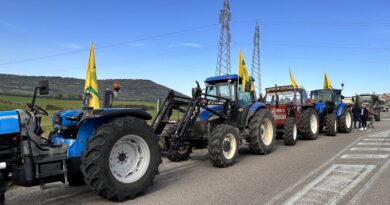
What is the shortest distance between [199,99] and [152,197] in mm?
3319

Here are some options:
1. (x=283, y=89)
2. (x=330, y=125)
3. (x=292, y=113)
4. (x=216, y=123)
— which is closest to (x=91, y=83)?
(x=216, y=123)

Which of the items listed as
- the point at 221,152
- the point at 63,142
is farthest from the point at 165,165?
the point at 63,142

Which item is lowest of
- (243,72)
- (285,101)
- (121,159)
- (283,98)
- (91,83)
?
(121,159)

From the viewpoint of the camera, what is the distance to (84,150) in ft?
17.3

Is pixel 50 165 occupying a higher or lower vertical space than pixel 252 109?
lower

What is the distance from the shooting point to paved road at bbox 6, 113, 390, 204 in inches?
220

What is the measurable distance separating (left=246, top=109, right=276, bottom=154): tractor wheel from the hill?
9979mm

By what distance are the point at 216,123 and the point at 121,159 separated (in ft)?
13.4

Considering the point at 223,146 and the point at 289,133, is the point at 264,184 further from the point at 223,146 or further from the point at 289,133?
the point at 289,133

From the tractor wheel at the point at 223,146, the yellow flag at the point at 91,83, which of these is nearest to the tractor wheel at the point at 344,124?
the tractor wheel at the point at 223,146

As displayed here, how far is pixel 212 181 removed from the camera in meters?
6.91

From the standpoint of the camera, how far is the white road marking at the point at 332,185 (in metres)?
5.46

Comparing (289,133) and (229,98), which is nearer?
(229,98)

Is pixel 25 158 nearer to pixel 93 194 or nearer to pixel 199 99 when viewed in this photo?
pixel 93 194
